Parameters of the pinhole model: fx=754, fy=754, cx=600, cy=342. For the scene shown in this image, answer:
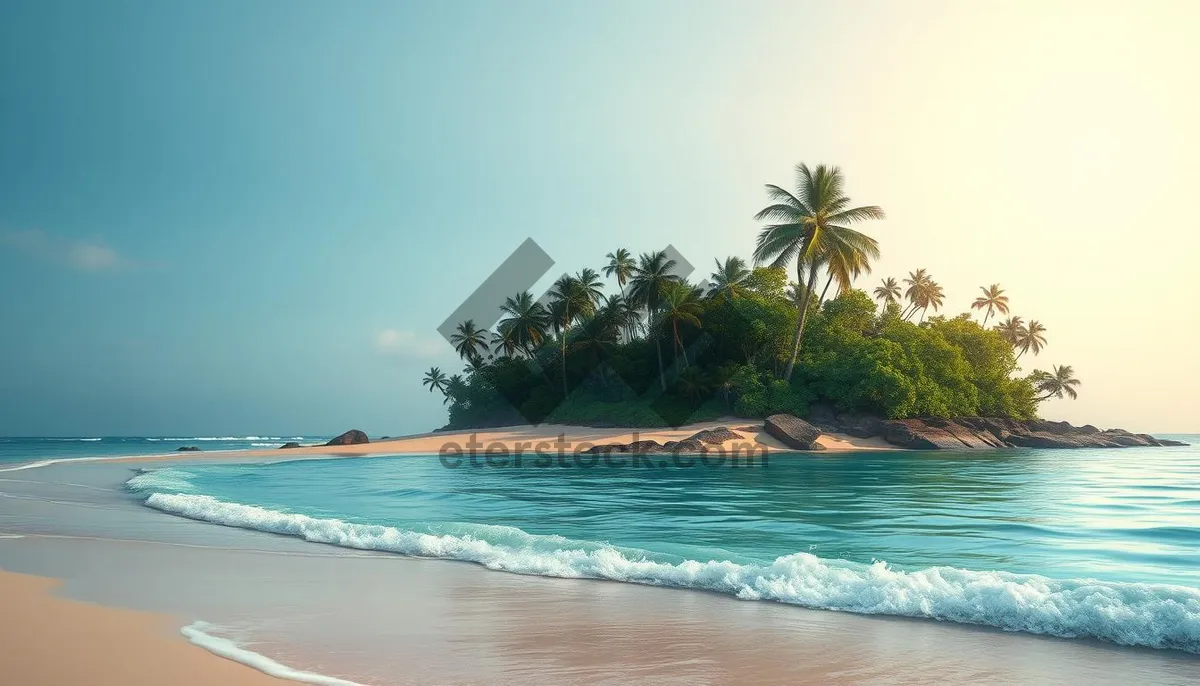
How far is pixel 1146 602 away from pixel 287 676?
260 inches

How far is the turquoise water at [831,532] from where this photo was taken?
261 inches

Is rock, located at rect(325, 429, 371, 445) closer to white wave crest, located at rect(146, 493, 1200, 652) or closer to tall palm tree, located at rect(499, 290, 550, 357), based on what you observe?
tall palm tree, located at rect(499, 290, 550, 357)

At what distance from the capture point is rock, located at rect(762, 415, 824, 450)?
135 feet

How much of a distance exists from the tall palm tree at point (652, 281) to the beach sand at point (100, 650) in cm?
5239

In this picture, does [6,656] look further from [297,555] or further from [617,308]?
[617,308]

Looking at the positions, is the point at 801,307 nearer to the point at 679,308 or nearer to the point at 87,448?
→ the point at 679,308

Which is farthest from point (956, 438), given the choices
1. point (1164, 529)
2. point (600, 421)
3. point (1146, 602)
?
point (1146, 602)

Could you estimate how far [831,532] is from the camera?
11.3 meters

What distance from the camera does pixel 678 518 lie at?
43.9 ft

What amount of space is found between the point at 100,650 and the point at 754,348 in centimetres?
5200

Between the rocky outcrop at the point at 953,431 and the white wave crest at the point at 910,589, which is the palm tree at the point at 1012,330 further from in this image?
the white wave crest at the point at 910,589

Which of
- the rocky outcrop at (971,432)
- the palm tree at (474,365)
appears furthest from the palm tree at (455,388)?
the rocky outcrop at (971,432)

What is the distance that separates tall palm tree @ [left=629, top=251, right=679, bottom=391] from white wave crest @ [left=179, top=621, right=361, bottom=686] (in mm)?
52783

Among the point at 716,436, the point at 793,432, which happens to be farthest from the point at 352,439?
the point at 793,432
